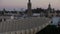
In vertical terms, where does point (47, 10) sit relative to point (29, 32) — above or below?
below

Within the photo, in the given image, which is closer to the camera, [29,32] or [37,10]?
[29,32]

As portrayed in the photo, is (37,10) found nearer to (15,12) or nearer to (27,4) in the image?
(15,12)

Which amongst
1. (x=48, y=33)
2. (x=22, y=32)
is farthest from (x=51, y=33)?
(x=22, y=32)

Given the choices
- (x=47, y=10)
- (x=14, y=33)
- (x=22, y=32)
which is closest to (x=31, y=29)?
(x=22, y=32)

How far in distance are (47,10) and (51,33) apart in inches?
836

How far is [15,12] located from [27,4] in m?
5.75

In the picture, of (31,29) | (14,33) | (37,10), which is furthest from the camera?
(37,10)

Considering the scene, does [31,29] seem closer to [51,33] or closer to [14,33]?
[14,33]

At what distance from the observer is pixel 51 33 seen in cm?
452

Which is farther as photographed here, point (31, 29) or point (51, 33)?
point (51, 33)

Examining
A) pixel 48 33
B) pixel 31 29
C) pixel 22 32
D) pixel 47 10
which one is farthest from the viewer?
pixel 47 10

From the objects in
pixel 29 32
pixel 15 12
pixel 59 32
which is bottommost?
pixel 15 12

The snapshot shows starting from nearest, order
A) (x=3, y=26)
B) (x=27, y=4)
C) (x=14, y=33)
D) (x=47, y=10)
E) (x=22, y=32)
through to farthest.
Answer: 1. (x=14, y=33)
2. (x=22, y=32)
3. (x=3, y=26)
4. (x=27, y=4)
5. (x=47, y=10)

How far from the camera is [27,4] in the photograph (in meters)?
21.8
